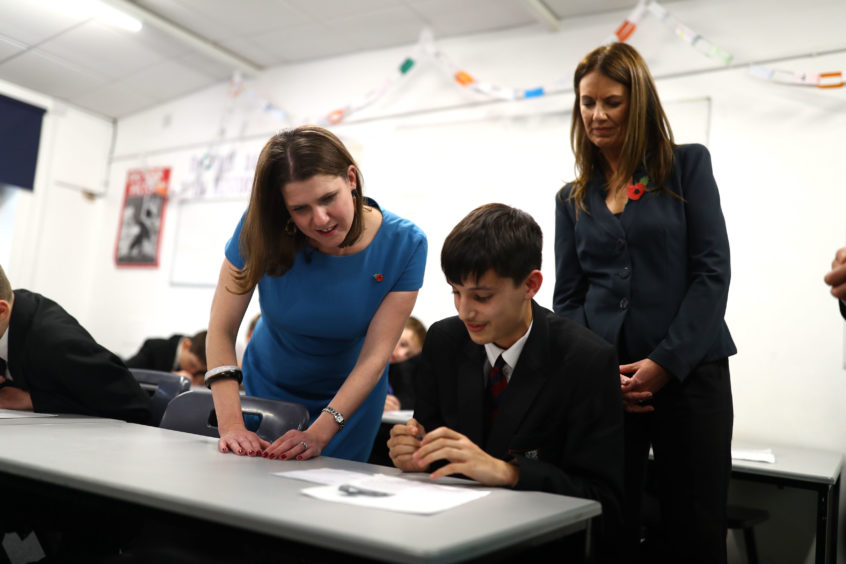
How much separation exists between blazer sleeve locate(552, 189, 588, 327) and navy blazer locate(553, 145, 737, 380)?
0.26 ft

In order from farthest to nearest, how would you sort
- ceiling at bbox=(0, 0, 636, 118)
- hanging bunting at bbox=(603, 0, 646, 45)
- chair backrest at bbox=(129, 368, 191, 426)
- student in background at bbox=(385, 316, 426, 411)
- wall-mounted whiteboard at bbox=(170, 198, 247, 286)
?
wall-mounted whiteboard at bbox=(170, 198, 247, 286)
ceiling at bbox=(0, 0, 636, 118)
student in background at bbox=(385, 316, 426, 411)
hanging bunting at bbox=(603, 0, 646, 45)
chair backrest at bbox=(129, 368, 191, 426)

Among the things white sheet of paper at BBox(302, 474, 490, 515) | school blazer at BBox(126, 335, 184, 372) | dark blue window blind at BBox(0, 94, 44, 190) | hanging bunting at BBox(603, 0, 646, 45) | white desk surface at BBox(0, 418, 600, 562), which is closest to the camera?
white desk surface at BBox(0, 418, 600, 562)

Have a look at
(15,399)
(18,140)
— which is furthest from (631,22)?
(18,140)

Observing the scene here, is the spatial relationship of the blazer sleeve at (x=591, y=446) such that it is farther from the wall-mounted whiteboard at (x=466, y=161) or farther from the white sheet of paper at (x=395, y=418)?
the wall-mounted whiteboard at (x=466, y=161)

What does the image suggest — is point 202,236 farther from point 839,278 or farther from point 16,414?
point 839,278

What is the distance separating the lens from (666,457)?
1.39 meters

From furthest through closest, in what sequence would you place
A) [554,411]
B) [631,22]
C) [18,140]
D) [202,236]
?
1. [18,140]
2. [202,236]
3. [631,22]
4. [554,411]

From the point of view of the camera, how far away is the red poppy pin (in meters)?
1.51

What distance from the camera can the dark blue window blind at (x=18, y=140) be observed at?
5.09 m

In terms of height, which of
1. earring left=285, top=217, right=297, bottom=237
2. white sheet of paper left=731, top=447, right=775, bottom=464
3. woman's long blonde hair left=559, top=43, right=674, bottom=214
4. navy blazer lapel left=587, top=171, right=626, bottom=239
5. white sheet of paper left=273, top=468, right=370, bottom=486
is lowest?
white sheet of paper left=731, top=447, right=775, bottom=464

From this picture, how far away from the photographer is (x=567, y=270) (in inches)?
64.6

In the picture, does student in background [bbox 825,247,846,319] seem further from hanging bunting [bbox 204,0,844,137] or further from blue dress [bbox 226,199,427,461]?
hanging bunting [bbox 204,0,844,137]

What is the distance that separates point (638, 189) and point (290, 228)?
0.76m

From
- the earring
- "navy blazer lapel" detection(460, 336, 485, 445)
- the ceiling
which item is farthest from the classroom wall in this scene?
"navy blazer lapel" detection(460, 336, 485, 445)
